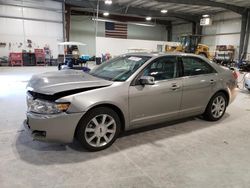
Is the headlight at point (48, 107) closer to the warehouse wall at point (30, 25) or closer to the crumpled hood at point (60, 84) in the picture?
the crumpled hood at point (60, 84)

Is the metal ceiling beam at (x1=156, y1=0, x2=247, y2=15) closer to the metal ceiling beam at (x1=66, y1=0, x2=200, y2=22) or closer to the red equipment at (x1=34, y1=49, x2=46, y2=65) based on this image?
the metal ceiling beam at (x1=66, y1=0, x2=200, y2=22)

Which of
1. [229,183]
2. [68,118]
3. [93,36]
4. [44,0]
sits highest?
[44,0]

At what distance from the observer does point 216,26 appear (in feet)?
64.9

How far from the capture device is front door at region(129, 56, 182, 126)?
298cm

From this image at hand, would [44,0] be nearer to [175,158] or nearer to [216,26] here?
[216,26]

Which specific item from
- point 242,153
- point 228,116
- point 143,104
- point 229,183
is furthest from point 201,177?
point 228,116

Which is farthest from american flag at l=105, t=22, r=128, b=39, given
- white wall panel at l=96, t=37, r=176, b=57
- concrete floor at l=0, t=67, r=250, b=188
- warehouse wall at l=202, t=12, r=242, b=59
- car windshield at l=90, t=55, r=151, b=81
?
concrete floor at l=0, t=67, r=250, b=188

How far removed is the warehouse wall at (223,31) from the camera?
58.9 ft

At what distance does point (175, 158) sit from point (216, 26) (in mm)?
20108

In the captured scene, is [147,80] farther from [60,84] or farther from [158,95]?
[60,84]

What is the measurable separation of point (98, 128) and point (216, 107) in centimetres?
247

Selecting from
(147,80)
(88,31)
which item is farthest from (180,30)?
(147,80)

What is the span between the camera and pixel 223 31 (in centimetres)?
1920

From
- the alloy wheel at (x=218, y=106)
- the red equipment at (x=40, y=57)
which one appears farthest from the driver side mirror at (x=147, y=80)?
the red equipment at (x=40, y=57)
